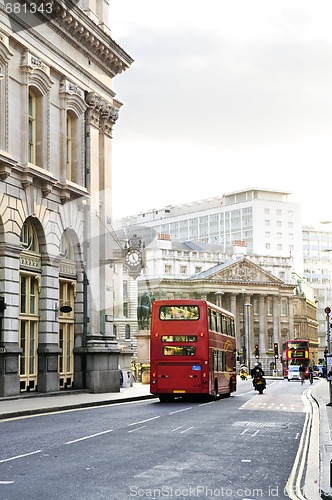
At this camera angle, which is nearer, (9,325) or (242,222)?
(9,325)

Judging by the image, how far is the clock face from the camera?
200 feet

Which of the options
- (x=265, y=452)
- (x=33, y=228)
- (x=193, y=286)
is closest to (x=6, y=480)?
(x=265, y=452)

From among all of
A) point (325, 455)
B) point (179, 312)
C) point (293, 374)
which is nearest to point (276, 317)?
point (293, 374)

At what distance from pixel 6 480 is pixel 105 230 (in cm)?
2933

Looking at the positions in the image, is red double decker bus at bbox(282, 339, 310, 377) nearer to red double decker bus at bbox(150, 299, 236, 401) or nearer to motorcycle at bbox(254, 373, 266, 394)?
motorcycle at bbox(254, 373, 266, 394)

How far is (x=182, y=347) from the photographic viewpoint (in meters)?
32.8

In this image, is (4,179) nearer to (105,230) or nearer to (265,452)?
(105,230)

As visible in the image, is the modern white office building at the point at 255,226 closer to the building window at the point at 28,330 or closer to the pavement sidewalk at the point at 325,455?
the building window at the point at 28,330

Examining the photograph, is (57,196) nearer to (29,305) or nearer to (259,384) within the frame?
(29,305)

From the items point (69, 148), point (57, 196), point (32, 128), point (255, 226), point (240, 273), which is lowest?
point (57, 196)

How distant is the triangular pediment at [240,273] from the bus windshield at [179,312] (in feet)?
348

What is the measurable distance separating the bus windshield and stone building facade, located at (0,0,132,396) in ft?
17.0

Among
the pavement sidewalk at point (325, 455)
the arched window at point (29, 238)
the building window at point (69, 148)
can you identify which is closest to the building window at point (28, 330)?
the arched window at point (29, 238)

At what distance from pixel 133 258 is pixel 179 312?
31.6 metres
